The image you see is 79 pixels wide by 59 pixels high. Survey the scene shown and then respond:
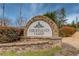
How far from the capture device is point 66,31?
97.5 inches

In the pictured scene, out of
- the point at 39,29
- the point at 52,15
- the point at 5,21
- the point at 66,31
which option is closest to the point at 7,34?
the point at 5,21

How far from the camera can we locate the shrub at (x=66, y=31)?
2.46 meters

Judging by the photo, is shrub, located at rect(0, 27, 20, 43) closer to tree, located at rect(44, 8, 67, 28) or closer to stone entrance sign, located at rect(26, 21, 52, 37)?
stone entrance sign, located at rect(26, 21, 52, 37)

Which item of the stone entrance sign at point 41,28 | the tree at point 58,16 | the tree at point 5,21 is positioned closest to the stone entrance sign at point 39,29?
the stone entrance sign at point 41,28

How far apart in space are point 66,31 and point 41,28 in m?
0.28

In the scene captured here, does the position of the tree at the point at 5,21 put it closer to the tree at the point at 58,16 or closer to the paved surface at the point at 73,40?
the tree at the point at 58,16

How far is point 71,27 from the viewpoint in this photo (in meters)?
2.46

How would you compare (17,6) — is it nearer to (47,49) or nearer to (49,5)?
(49,5)

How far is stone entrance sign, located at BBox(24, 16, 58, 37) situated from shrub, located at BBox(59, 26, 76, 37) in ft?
0.22

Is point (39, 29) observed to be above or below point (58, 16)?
below

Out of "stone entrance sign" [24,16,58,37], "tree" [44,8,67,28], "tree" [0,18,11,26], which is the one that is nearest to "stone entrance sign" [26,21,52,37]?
"stone entrance sign" [24,16,58,37]

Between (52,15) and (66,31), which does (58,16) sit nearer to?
(52,15)

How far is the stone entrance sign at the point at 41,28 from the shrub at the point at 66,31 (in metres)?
A: 0.07

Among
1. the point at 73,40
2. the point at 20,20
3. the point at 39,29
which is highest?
the point at 20,20
